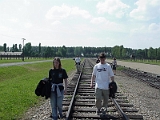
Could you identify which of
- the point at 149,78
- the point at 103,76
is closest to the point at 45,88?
the point at 103,76

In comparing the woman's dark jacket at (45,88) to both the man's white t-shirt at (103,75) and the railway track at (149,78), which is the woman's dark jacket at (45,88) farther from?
the railway track at (149,78)

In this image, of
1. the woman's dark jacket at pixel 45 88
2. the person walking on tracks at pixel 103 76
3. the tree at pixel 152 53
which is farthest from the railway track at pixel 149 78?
the tree at pixel 152 53

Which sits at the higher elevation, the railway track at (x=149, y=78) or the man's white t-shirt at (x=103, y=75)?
the man's white t-shirt at (x=103, y=75)

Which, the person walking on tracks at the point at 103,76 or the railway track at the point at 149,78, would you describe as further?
the railway track at the point at 149,78

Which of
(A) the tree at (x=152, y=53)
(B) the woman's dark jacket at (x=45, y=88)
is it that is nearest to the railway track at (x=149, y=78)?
(B) the woman's dark jacket at (x=45, y=88)

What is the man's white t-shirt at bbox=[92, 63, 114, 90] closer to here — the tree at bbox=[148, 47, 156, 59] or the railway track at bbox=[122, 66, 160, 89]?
the railway track at bbox=[122, 66, 160, 89]

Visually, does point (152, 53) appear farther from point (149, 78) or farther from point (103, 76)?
point (103, 76)

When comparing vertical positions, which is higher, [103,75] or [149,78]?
[103,75]

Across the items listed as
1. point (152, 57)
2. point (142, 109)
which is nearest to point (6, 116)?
point (142, 109)

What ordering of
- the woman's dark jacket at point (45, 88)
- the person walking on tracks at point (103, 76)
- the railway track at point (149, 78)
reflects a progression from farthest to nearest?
the railway track at point (149, 78), the person walking on tracks at point (103, 76), the woman's dark jacket at point (45, 88)

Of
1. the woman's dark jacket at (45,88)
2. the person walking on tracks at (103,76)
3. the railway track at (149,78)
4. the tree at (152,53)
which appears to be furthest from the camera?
the tree at (152,53)

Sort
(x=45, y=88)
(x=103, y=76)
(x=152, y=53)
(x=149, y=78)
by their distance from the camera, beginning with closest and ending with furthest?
(x=45, y=88) → (x=103, y=76) → (x=149, y=78) → (x=152, y=53)

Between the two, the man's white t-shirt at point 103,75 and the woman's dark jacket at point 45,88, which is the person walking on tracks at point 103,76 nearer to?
the man's white t-shirt at point 103,75

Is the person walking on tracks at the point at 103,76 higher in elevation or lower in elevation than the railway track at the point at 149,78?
higher
